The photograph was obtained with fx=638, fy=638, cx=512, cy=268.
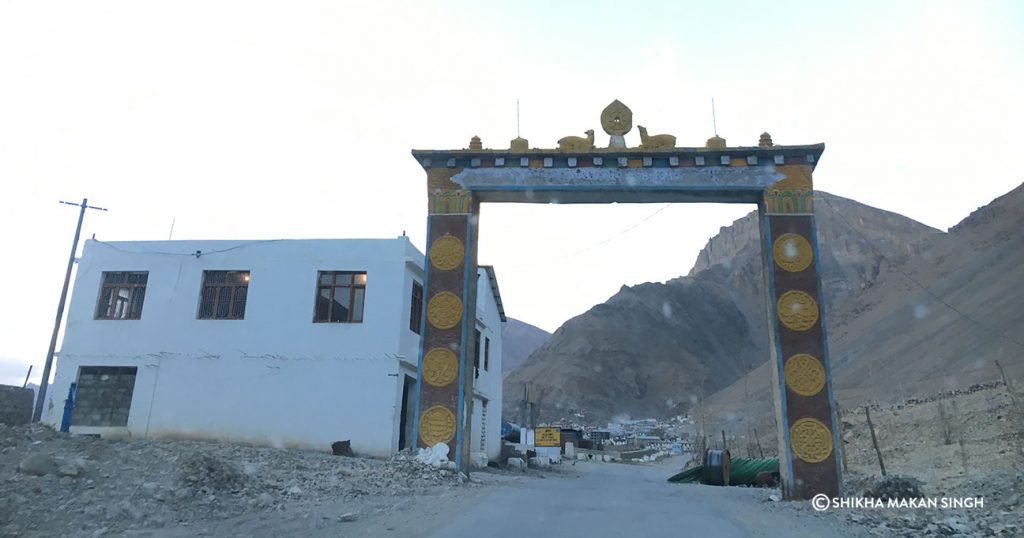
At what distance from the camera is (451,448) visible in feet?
44.2

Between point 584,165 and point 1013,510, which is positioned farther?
point 584,165

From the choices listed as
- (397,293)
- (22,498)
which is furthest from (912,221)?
(22,498)

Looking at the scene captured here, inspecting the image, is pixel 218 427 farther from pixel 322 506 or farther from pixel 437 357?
pixel 322 506

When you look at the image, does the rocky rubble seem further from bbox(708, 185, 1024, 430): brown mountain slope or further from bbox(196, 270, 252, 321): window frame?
bbox(708, 185, 1024, 430): brown mountain slope

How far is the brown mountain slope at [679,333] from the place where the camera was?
9462 centimetres

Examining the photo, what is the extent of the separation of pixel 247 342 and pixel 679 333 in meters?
99.7

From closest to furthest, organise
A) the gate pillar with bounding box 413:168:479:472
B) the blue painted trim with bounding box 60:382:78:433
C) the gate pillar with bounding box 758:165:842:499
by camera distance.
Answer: the gate pillar with bounding box 758:165:842:499
the gate pillar with bounding box 413:168:479:472
the blue painted trim with bounding box 60:382:78:433

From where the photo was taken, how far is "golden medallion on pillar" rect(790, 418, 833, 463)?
12.4m

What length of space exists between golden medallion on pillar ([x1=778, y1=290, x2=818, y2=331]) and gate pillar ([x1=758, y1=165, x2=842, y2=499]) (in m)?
0.02

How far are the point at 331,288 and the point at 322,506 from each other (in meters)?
11.2

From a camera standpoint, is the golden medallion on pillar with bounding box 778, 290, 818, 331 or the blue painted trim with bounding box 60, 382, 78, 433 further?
the blue painted trim with bounding box 60, 382, 78, 433

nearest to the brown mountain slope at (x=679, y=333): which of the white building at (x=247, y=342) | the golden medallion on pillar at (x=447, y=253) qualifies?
the white building at (x=247, y=342)

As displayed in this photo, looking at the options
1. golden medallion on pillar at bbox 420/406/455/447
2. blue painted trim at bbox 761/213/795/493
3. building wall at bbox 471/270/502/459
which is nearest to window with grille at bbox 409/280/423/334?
building wall at bbox 471/270/502/459

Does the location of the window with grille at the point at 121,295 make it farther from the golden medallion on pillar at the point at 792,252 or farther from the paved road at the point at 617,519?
the golden medallion on pillar at the point at 792,252
